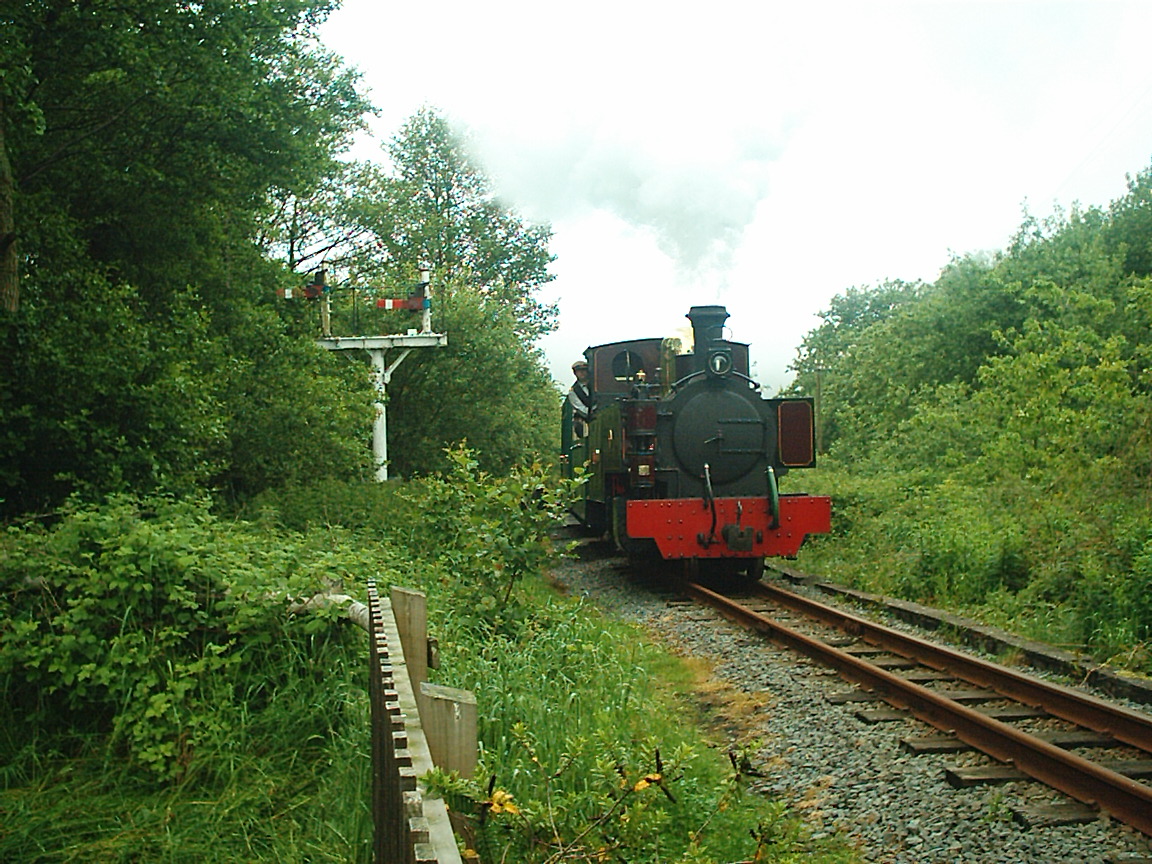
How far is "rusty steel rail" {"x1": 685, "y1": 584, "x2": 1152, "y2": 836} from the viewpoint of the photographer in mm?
4625

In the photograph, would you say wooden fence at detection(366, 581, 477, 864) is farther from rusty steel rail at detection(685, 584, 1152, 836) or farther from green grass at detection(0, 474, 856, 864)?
rusty steel rail at detection(685, 584, 1152, 836)

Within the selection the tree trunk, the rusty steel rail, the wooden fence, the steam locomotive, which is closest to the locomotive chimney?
the steam locomotive

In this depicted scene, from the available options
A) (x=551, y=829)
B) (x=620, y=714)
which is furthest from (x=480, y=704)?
(x=551, y=829)

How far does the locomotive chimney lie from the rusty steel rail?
393 centimetres

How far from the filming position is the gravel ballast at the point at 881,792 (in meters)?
4.27

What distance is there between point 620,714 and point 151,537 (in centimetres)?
246

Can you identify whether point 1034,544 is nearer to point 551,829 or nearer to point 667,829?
point 667,829

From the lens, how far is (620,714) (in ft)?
18.8

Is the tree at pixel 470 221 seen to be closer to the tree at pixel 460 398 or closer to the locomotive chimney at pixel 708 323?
the tree at pixel 460 398

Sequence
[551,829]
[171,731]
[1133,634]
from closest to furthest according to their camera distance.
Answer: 1. [551,829]
2. [171,731]
3. [1133,634]

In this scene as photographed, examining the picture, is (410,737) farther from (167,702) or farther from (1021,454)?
(1021,454)

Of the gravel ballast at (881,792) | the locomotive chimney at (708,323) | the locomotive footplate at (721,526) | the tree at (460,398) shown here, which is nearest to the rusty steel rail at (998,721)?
the gravel ballast at (881,792)

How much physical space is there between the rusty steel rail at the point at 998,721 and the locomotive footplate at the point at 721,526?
1.94 metres

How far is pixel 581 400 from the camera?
1552 centimetres
